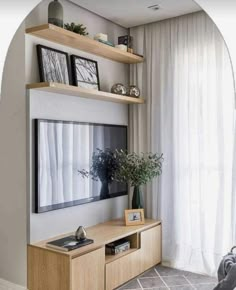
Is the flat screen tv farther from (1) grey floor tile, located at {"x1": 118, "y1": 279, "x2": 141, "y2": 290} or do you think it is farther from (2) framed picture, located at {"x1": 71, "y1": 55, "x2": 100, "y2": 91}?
(1) grey floor tile, located at {"x1": 118, "y1": 279, "x2": 141, "y2": 290}

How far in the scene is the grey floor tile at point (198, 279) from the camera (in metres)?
3.03

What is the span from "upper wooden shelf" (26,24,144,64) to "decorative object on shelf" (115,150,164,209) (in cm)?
100

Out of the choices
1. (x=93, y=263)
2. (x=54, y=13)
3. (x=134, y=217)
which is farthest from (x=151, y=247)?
(x=54, y=13)

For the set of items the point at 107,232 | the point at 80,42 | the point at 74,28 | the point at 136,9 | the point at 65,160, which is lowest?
the point at 107,232

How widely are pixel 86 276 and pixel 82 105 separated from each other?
5.03ft

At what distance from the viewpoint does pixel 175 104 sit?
11.1 feet

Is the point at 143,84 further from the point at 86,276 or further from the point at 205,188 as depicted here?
the point at 86,276

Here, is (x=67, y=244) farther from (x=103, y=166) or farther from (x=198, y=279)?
(x=198, y=279)

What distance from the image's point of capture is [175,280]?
120 inches

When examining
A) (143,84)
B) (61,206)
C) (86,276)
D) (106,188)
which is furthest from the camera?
(143,84)

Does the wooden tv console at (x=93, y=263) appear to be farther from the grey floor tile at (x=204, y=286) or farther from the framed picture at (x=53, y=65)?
the framed picture at (x=53, y=65)

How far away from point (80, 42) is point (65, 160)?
106 centimetres

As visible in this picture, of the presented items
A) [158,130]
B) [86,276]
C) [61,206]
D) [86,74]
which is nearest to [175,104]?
[158,130]

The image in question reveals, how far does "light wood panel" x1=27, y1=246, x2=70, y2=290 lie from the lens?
7.92 ft
